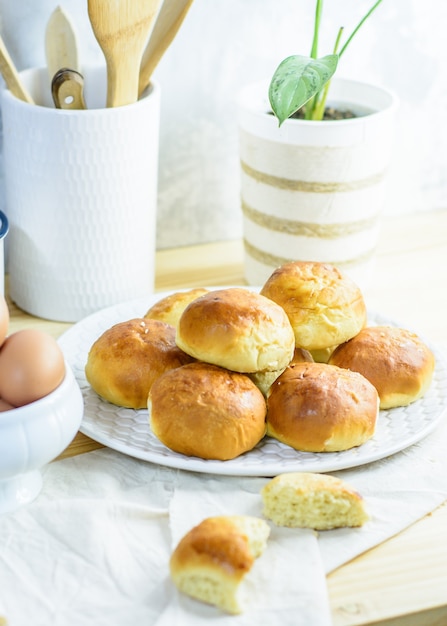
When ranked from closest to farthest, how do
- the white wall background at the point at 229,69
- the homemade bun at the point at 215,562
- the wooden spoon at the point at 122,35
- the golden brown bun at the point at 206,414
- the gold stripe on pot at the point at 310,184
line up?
the homemade bun at the point at 215,562, the golden brown bun at the point at 206,414, the wooden spoon at the point at 122,35, the gold stripe on pot at the point at 310,184, the white wall background at the point at 229,69

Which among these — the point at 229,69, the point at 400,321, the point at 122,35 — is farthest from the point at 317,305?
the point at 229,69

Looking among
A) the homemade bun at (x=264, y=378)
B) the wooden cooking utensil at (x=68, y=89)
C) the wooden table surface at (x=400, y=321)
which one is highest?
the wooden cooking utensil at (x=68, y=89)

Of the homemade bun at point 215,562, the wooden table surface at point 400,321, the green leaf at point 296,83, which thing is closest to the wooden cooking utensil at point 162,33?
the green leaf at point 296,83

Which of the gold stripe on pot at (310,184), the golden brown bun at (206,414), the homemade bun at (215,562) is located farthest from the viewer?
the gold stripe on pot at (310,184)

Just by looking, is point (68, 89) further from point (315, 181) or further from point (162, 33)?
point (315, 181)

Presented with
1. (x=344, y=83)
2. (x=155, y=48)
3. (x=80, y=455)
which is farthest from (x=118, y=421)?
(x=344, y=83)

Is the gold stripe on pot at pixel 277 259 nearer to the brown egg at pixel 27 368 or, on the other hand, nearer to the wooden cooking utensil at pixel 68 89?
the wooden cooking utensil at pixel 68 89

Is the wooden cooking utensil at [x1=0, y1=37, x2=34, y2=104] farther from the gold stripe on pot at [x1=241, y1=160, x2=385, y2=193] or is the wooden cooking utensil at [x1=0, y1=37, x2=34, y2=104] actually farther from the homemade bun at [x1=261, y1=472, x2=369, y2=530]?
the homemade bun at [x1=261, y1=472, x2=369, y2=530]
